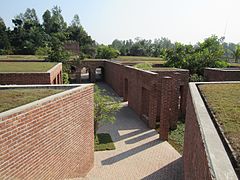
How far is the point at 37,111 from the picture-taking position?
457cm

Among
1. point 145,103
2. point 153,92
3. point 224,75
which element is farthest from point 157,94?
point 224,75

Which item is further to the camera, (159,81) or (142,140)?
(159,81)

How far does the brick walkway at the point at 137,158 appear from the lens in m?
7.79

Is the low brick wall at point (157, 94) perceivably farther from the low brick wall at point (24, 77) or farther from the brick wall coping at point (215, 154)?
the brick wall coping at point (215, 154)

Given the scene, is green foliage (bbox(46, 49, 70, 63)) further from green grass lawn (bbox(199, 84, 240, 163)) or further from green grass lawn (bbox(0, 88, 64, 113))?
green grass lawn (bbox(199, 84, 240, 163))

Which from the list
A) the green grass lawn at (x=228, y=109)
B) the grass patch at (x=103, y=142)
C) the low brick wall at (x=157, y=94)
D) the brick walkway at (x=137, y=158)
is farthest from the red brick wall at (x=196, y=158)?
the low brick wall at (x=157, y=94)

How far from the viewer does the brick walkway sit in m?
7.79

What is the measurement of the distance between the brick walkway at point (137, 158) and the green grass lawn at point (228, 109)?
3301mm

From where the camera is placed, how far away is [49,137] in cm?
497

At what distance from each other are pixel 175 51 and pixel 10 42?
1725 inches

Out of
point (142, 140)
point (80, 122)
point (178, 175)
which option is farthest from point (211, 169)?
point (142, 140)

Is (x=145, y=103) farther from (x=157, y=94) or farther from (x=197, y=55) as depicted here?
(x=197, y=55)

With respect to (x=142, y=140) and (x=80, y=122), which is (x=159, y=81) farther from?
(x=80, y=122)

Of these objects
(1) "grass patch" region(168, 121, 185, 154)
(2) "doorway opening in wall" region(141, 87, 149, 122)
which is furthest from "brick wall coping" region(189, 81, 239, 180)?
(2) "doorway opening in wall" region(141, 87, 149, 122)
